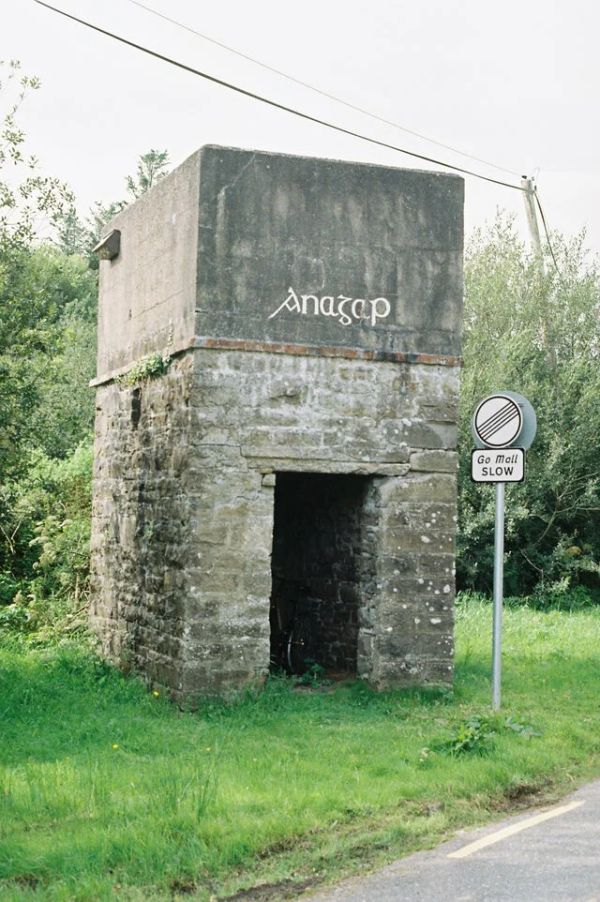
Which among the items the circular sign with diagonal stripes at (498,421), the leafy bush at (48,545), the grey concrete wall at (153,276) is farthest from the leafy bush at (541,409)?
the circular sign with diagonal stripes at (498,421)

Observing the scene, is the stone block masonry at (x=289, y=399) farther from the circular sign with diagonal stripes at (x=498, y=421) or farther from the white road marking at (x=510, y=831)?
the white road marking at (x=510, y=831)

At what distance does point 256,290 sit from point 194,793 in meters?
5.73

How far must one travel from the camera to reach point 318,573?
564 inches

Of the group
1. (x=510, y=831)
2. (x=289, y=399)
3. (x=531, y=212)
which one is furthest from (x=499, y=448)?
(x=531, y=212)

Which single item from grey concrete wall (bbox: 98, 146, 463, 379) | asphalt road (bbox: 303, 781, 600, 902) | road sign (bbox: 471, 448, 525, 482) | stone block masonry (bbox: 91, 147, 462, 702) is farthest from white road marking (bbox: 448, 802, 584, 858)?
grey concrete wall (bbox: 98, 146, 463, 379)

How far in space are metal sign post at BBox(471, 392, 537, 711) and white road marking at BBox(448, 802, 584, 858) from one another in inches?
106

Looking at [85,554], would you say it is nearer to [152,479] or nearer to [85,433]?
[152,479]

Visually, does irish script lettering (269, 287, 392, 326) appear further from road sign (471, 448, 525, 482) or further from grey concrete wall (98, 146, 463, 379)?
road sign (471, 448, 525, 482)

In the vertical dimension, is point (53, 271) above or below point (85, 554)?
above

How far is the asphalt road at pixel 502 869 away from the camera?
244 inches

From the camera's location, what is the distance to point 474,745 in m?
9.49

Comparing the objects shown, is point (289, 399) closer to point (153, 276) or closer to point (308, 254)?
point (308, 254)

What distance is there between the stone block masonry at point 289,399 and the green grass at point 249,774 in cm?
69

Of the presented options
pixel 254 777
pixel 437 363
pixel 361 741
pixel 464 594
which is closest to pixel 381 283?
pixel 437 363
